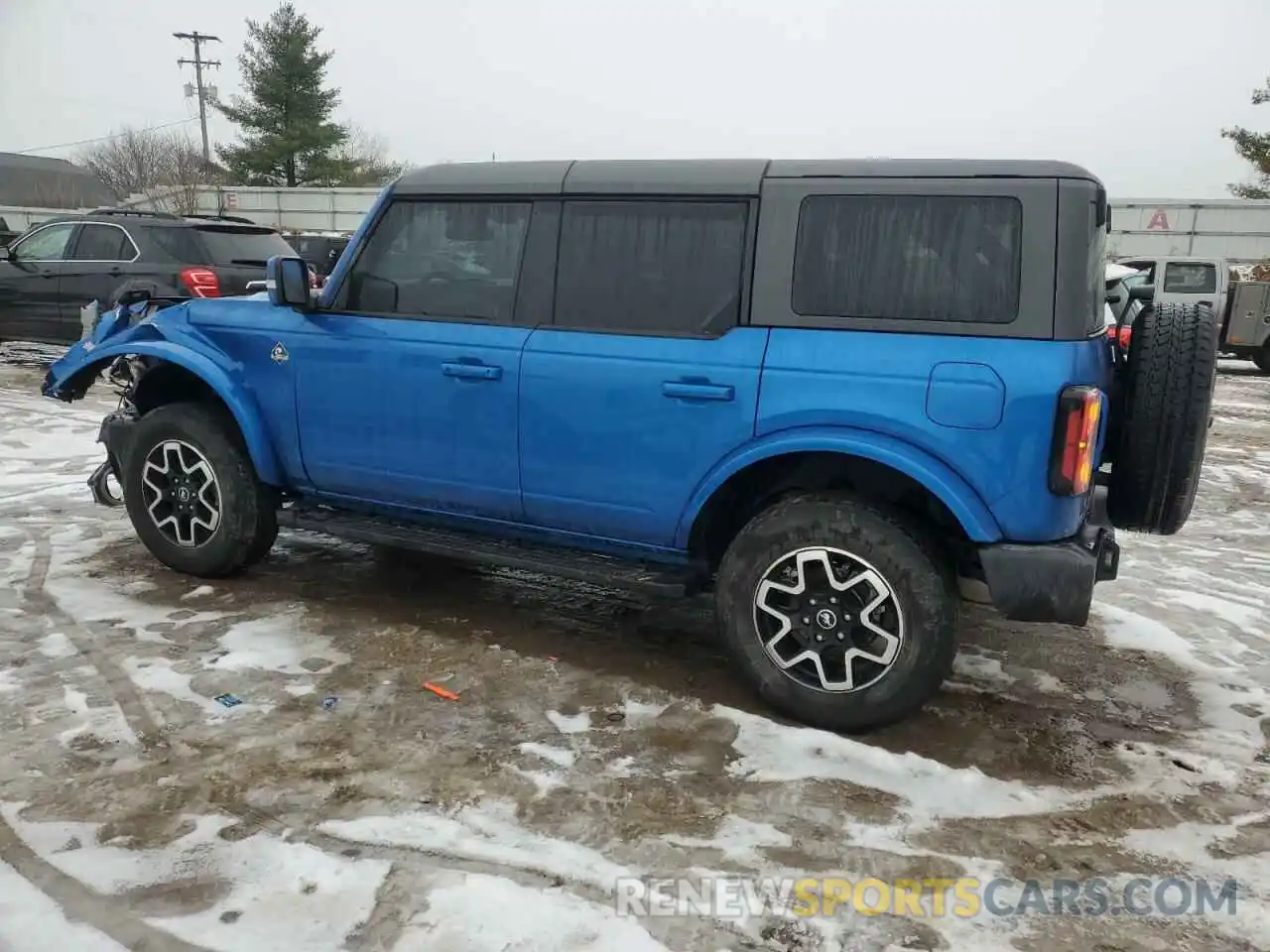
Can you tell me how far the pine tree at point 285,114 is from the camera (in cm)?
3900

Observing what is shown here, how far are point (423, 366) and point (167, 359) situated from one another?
1453mm

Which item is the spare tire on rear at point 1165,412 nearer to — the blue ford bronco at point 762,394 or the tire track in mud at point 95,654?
the blue ford bronco at point 762,394

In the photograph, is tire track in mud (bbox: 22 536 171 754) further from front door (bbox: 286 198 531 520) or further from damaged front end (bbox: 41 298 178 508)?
front door (bbox: 286 198 531 520)

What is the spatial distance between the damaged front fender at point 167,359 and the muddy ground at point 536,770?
77 centimetres

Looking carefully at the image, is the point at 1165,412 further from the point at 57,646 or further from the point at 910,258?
the point at 57,646

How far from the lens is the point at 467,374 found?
386 centimetres

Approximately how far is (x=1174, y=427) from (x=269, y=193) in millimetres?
32536

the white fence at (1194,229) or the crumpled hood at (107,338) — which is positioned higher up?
the white fence at (1194,229)

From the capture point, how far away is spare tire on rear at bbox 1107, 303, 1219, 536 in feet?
10.8

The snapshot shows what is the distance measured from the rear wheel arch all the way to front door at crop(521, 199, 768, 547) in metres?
0.13

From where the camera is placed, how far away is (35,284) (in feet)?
34.6

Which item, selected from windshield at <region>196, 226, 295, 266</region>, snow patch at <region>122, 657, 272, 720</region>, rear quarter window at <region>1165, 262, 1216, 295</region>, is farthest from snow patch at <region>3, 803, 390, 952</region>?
rear quarter window at <region>1165, 262, 1216, 295</region>

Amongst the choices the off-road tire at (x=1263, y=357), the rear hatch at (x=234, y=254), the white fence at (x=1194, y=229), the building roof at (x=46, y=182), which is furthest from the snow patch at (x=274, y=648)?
the building roof at (x=46, y=182)

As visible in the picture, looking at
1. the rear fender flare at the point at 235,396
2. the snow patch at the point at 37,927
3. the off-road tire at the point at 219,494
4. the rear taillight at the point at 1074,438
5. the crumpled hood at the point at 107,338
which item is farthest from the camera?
the crumpled hood at the point at 107,338
